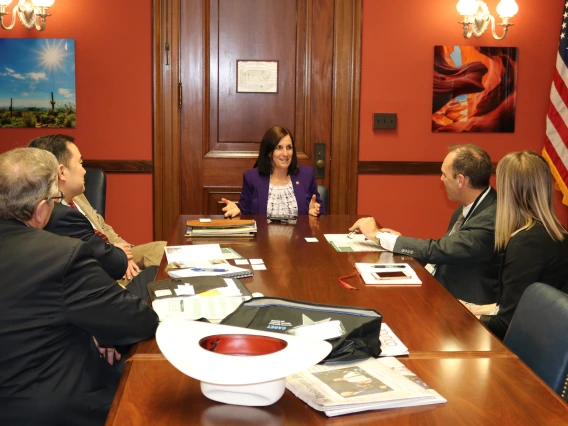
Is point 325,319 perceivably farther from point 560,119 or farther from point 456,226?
point 560,119

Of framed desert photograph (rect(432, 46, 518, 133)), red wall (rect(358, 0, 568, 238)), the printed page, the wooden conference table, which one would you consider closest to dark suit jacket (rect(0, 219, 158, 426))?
the wooden conference table

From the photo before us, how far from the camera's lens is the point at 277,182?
464 cm

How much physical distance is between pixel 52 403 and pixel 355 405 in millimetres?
876

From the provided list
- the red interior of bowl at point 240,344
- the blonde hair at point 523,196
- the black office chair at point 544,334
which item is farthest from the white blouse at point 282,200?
the red interior of bowl at point 240,344

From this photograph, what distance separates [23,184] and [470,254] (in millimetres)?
1879

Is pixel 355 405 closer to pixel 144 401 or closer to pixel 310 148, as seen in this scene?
pixel 144 401

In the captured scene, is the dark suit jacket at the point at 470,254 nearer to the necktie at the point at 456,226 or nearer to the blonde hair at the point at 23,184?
the necktie at the point at 456,226

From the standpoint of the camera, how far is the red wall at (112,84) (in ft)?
17.8

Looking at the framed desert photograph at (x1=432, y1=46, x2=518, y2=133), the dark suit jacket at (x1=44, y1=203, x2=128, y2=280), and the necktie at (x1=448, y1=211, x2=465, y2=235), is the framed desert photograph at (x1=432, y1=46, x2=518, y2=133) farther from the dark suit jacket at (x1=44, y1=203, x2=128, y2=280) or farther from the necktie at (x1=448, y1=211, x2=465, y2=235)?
the dark suit jacket at (x1=44, y1=203, x2=128, y2=280)

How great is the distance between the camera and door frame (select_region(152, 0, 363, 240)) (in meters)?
5.47

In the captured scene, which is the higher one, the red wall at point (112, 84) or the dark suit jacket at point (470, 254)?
the red wall at point (112, 84)

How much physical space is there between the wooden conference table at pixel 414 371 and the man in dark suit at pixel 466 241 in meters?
0.36

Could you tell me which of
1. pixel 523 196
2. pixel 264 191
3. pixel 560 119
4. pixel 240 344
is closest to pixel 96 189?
pixel 264 191

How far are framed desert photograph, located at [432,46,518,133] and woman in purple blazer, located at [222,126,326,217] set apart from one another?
61.4 inches
